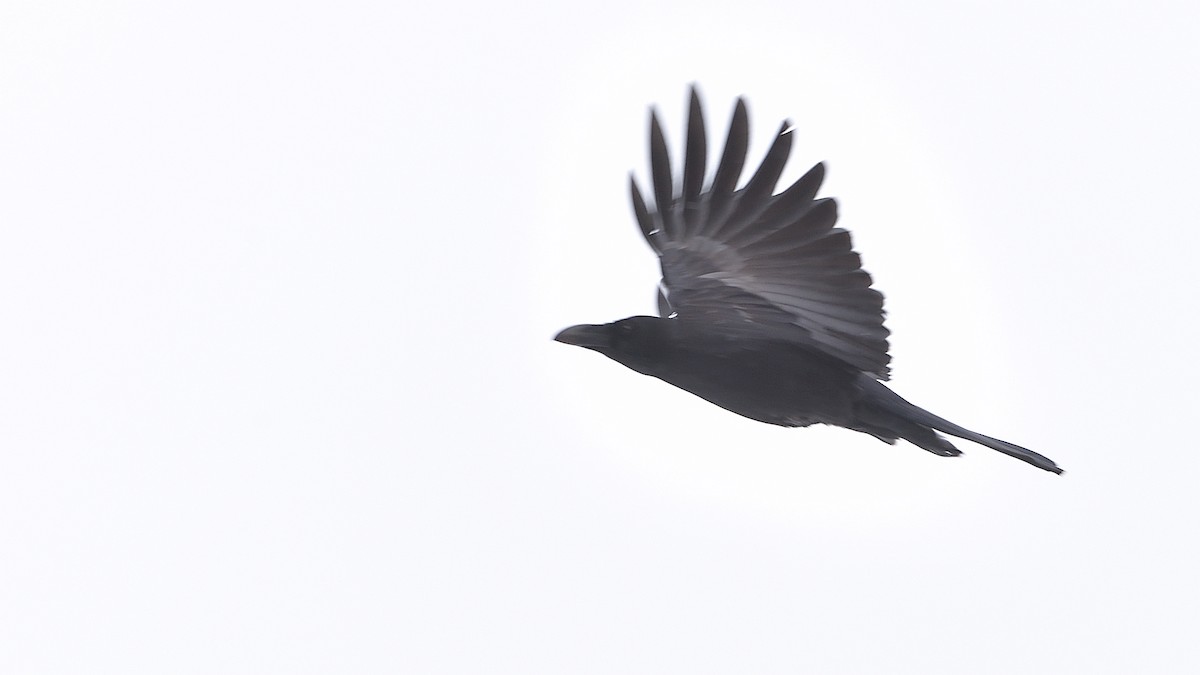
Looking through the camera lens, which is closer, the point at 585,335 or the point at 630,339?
the point at 630,339

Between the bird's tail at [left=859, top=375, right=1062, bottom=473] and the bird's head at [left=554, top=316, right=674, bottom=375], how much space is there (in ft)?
3.81

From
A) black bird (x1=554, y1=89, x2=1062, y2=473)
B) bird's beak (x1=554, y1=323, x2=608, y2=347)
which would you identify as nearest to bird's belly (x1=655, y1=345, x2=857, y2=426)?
black bird (x1=554, y1=89, x2=1062, y2=473)

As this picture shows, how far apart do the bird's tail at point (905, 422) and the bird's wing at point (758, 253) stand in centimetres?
19

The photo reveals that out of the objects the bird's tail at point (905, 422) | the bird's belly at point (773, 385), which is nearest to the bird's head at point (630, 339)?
the bird's belly at point (773, 385)

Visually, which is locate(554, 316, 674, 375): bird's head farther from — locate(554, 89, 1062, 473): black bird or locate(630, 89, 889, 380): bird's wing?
locate(630, 89, 889, 380): bird's wing

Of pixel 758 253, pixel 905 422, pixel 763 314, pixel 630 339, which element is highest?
pixel 758 253

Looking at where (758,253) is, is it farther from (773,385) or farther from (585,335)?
(585,335)

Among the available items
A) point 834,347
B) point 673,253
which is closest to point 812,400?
point 834,347

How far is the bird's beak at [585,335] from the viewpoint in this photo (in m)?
12.4

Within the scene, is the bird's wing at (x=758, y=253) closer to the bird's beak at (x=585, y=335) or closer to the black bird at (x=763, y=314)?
the black bird at (x=763, y=314)

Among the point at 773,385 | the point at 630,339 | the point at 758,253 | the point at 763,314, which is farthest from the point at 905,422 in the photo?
the point at 630,339

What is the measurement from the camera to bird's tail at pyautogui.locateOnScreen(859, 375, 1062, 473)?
12258 millimetres

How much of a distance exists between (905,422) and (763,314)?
1.03 metres

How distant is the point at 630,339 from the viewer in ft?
40.3
